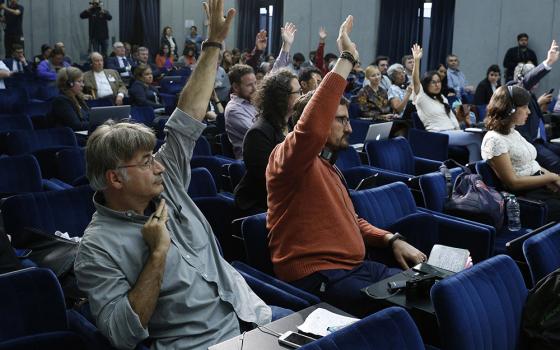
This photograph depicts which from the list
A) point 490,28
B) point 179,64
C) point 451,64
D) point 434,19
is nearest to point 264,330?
point 451,64

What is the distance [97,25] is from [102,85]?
26.5 feet

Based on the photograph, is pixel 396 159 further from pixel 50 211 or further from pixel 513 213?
pixel 50 211

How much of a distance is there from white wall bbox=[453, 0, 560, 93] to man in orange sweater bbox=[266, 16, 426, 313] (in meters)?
9.07

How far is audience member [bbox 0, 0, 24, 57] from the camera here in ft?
45.5

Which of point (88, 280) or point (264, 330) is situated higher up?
point (88, 280)

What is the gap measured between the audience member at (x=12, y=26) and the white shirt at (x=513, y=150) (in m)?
12.5

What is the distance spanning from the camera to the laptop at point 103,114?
566 cm

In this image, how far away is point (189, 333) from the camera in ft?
6.45

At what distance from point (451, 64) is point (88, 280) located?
966 cm

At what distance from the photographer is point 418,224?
323 centimetres

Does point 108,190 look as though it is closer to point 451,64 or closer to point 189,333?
point 189,333

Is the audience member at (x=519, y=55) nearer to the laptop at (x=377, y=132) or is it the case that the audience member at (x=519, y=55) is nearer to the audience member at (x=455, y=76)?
the audience member at (x=455, y=76)

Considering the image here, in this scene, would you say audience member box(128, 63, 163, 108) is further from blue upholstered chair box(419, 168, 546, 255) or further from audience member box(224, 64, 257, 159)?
blue upholstered chair box(419, 168, 546, 255)

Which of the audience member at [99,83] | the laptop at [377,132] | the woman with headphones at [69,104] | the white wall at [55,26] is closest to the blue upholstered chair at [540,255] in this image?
the laptop at [377,132]
